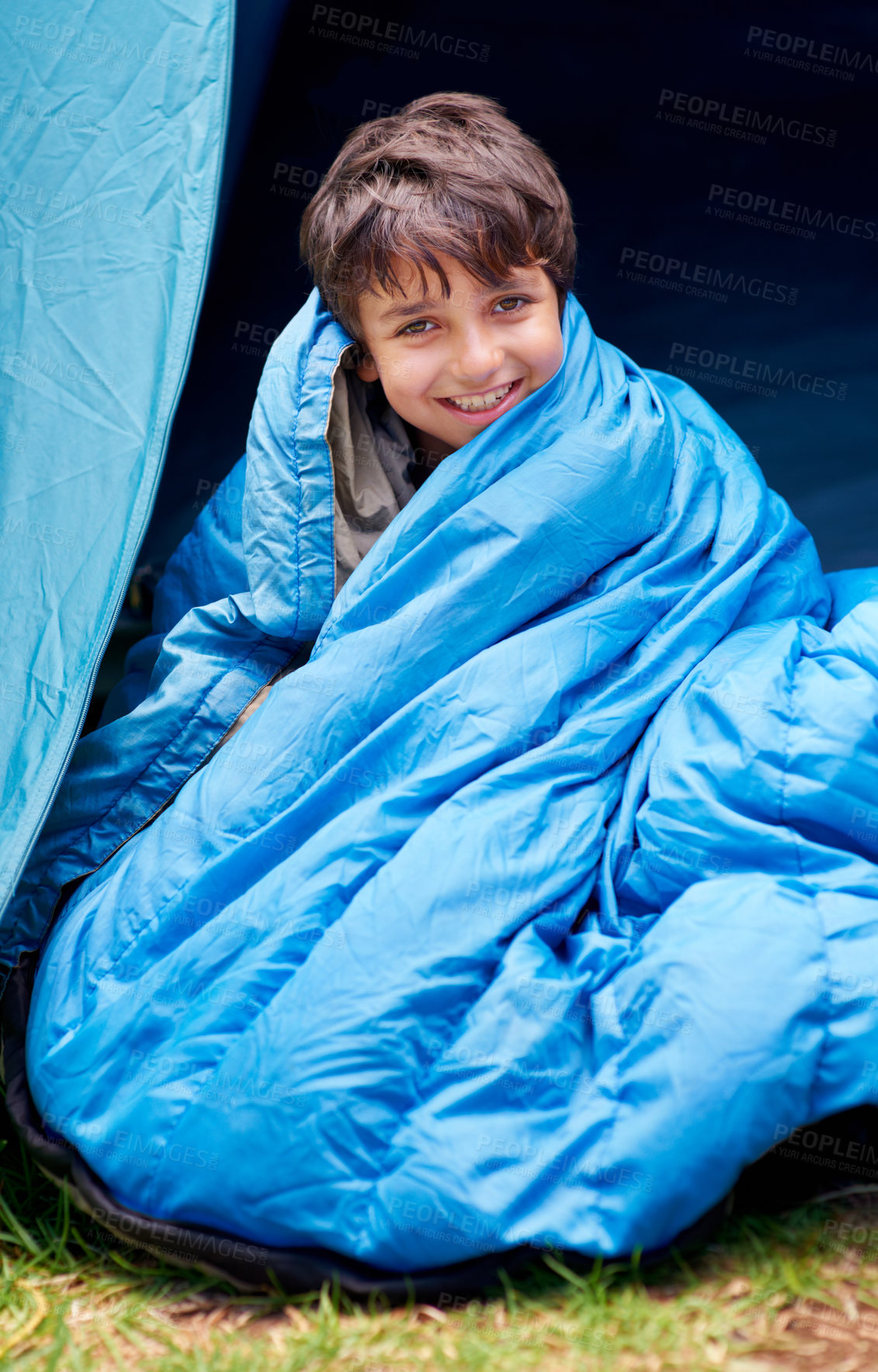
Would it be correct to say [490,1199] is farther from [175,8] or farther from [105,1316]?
[175,8]

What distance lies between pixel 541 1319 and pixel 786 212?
1.89m

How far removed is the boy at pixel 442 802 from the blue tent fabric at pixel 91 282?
0.44 ft

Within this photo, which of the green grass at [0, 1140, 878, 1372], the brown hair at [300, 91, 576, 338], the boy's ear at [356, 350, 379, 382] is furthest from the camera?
the boy's ear at [356, 350, 379, 382]

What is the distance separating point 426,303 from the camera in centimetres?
129

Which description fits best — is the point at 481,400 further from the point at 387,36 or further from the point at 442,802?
the point at 387,36

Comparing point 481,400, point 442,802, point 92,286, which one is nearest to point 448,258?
point 481,400

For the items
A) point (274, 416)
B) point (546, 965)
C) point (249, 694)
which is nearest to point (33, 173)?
point (274, 416)

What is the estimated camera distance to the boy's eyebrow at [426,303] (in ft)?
4.21

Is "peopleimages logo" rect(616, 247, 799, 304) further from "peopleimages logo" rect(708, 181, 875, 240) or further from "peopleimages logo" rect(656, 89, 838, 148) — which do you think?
"peopleimages logo" rect(656, 89, 838, 148)

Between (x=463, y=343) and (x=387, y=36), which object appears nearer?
(x=463, y=343)

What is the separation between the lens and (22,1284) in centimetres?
104

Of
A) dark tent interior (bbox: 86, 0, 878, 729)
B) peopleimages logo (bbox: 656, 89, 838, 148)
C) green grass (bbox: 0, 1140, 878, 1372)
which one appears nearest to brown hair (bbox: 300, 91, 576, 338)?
dark tent interior (bbox: 86, 0, 878, 729)

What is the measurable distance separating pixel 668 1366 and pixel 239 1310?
372mm

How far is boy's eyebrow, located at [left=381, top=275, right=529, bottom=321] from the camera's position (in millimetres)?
1282
